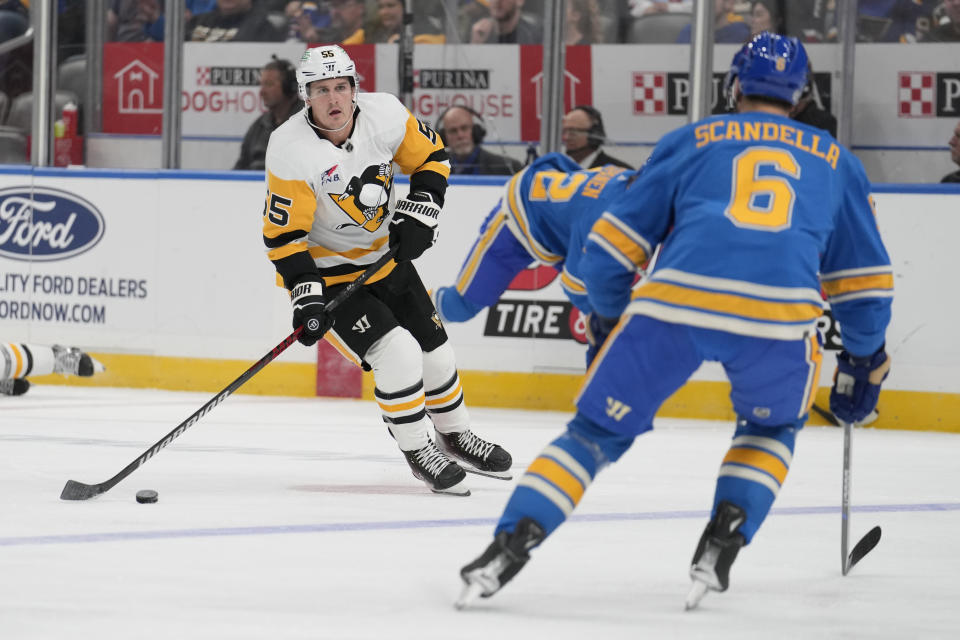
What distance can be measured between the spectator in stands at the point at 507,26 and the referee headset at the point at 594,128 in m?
0.38

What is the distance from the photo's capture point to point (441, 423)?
4.43 m

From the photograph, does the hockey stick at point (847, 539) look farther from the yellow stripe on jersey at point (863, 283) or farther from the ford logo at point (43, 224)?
the ford logo at point (43, 224)

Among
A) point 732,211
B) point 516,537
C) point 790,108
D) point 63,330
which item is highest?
point 790,108

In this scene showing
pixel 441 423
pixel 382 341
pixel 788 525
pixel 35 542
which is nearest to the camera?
pixel 35 542

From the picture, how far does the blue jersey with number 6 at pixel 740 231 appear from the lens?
2535 mm

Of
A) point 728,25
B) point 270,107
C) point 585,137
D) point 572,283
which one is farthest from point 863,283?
point 270,107

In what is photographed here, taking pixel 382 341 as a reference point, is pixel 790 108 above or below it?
above

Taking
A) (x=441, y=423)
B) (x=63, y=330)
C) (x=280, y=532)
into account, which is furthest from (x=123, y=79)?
(x=280, y=532)

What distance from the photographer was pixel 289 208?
13.2 ft

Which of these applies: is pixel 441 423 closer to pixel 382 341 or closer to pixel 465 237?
pixel 382 341

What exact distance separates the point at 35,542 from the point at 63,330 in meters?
4.17

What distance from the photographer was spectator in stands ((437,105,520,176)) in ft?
22.7

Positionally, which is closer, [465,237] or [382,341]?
[382,341]

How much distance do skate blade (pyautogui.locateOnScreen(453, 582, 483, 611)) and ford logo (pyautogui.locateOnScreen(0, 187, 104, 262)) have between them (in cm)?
504
